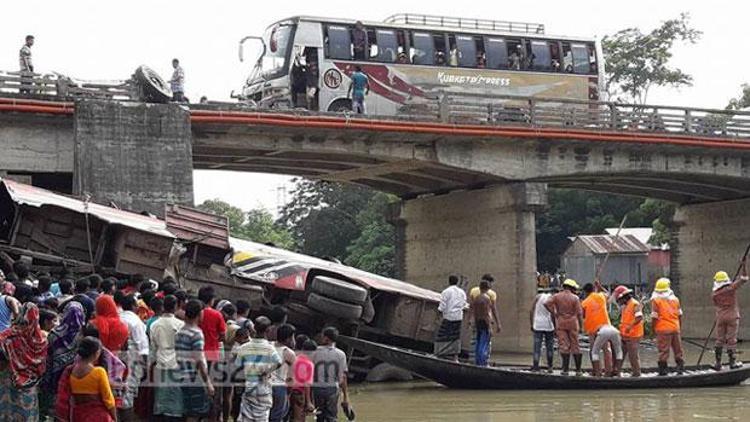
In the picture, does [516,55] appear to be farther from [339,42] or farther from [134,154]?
[134,154]

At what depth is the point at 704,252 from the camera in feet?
131

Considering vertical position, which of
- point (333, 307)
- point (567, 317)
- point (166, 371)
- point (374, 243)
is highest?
point (374, 243)

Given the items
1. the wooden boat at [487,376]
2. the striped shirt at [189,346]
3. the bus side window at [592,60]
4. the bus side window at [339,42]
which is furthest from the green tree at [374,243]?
the striped shirt at [189,346]

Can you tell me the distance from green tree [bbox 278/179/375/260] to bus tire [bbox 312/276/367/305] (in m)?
49.1

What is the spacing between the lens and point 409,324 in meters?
19.7

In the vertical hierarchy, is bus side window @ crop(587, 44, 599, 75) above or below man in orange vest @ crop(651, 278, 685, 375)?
above

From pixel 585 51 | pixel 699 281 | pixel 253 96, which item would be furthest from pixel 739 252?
pixel 253 96

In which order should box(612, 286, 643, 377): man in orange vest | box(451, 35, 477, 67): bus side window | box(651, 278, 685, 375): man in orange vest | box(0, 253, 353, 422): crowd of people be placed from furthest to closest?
1. box(451, 35, 477, 67): bus side window
2. box(651, 278, 685, 375): man in orange vest
3. box(612, 286, 643, 377): man in orange vest
4. box(0, 253, 353, 422): crowd of people

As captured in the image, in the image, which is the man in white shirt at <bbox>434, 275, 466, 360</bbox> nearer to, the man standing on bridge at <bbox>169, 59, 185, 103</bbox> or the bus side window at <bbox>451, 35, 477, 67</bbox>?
the man standing on bridge at <bbox>169, 59, 185, 103</bbox>

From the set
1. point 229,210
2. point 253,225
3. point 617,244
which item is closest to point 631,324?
point 617,244

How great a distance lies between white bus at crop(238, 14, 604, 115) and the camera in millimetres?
31359

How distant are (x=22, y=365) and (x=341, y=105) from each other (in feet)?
72.3

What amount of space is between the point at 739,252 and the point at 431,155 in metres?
12.7

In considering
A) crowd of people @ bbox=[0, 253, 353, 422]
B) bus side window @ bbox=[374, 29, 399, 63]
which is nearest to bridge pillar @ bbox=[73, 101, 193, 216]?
bus side window @ bbox=[374, 29, 399, 63]
